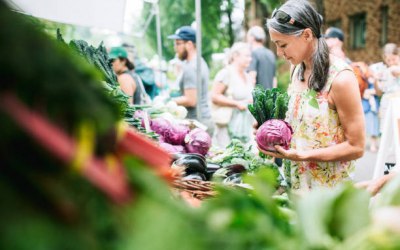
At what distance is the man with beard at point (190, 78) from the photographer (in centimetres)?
438

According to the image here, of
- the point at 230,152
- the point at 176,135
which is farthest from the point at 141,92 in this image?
the point at 230,152

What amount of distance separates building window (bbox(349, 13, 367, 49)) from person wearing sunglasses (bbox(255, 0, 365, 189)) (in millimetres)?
14890

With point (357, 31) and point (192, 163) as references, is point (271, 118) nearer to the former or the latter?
point (192, 163)

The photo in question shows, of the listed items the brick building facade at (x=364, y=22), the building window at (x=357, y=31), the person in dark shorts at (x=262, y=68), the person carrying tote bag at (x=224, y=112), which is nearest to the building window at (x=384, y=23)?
the brick building facade at (x=364, y=22)

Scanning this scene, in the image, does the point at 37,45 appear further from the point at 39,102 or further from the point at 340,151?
the point at 340,151

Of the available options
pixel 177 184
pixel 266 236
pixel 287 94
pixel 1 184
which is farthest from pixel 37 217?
pixel 287 94

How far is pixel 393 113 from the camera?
130 inches

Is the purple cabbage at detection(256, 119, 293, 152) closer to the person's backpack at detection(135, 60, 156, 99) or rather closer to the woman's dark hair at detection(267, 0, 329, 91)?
the woman's dark hair at detection(267, 0, 329, 91)

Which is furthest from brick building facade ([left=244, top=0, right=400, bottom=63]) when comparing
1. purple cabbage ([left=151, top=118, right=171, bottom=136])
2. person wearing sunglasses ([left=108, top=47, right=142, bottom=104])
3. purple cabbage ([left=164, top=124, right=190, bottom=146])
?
purple cabbage ([left=164, top=124, right=190, bottom=146])

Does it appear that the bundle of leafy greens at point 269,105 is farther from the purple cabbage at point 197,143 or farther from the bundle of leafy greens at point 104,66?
the bundle of leafy greens at point 104,66

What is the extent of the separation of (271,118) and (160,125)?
1.25 m

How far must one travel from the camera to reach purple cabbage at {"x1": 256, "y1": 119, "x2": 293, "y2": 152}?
2.11 meters

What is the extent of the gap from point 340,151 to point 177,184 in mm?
1035

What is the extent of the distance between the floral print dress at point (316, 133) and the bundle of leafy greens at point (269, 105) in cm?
10
